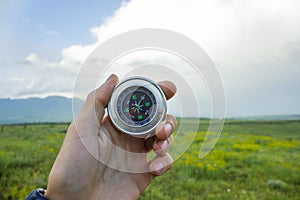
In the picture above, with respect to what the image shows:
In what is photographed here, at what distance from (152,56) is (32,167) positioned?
242cm

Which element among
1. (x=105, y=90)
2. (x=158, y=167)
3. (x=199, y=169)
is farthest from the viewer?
(x=199, y=169)

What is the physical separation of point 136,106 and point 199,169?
2219mm

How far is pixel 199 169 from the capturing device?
10.2ft

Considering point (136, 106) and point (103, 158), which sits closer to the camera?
point (136, 106)

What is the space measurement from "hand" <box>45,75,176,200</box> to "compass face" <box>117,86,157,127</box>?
54 millimetres

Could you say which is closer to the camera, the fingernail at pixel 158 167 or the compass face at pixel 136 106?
the compass face at pixel 136 106

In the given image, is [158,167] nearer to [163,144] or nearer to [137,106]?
[163,144]

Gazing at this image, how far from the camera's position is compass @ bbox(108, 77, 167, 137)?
1069 mm

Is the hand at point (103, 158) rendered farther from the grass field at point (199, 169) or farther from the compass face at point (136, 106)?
the grass field at point (199, 169)

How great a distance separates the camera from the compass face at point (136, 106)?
107 centimetres

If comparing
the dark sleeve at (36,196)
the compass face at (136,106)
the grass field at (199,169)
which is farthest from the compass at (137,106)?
the grass field at (199,169)

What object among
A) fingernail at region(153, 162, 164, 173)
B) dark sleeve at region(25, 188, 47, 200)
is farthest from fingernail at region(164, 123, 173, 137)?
dark sleeve at region(25, 188, 47, 200)

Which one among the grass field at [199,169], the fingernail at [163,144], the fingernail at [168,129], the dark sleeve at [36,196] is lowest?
the grass field at [199,169]

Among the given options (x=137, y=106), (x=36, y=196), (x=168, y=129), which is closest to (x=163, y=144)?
(x=168, y=129)
